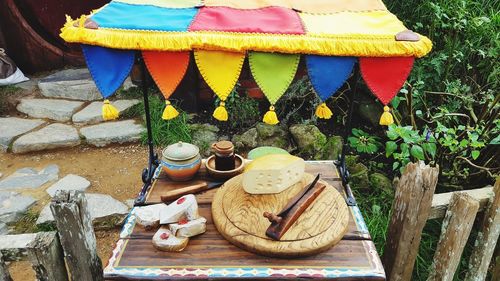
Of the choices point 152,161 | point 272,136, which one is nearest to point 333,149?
point 272,136

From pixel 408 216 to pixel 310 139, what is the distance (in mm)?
1729

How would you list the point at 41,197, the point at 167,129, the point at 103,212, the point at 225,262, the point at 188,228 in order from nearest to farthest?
the point at 225,262, the point at 188,228, the point at 103,212, the point at 41,197, the point at 167,129

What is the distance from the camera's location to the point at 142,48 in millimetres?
1557

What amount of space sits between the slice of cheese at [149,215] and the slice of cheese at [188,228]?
4.5 inches

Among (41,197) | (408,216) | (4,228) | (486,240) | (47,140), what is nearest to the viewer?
(408,216)

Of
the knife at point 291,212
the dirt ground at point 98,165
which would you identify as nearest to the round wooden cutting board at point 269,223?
the knife at point 291,212

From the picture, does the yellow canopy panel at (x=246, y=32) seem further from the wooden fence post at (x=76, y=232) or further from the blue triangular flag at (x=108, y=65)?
the wooden fence post at (x=76, y=232)

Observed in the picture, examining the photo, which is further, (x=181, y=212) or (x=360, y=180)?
(x=360, y=180)

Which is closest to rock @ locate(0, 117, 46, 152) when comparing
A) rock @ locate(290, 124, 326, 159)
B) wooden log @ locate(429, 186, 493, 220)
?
rock @ locate(290, 124, 326, 159)

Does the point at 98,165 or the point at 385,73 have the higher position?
the point at 385,73

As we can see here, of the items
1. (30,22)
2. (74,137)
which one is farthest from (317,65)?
(30,22)

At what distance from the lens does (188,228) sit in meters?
1.75

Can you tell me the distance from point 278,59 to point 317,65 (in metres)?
0.16

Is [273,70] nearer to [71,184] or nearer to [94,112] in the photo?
[71,184]
